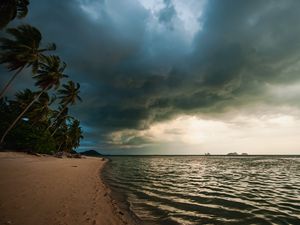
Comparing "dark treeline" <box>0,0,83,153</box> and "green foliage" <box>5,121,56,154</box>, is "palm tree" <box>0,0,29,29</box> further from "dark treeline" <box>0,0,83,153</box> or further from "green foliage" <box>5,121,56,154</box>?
"green foliage" <box>5,121,56,154</box>

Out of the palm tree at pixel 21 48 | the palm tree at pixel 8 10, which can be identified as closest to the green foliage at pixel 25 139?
the palm tree at pixel 21 48

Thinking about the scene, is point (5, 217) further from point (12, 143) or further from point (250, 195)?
point (12, 143)

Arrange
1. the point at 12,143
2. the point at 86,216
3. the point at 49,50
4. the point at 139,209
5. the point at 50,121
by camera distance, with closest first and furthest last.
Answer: the point at 86,216 → the point at 139,209 → the point at 49,50 → the point at 12,143 → the point at 50,121

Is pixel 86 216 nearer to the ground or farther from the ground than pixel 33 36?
nearer to the ground

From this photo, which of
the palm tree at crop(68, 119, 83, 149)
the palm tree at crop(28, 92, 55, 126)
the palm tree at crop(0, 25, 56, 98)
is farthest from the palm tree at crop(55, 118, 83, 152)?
the palm tree at crop(0, 25, 56, 98)

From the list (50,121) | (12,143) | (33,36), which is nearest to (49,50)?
(33,36)

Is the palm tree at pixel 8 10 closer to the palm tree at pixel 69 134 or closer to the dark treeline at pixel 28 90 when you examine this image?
the dark treeline at pixel 28 90

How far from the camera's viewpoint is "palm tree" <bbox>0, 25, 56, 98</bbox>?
28.4m

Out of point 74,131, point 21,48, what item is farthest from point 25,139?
point 74,131

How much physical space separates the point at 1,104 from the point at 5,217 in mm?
58965

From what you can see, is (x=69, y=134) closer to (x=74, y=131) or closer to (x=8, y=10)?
(x=74, y=131)

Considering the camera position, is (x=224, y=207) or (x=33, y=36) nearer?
(x=224, y=207)

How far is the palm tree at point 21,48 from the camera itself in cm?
2841

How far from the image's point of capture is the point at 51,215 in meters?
6.48
